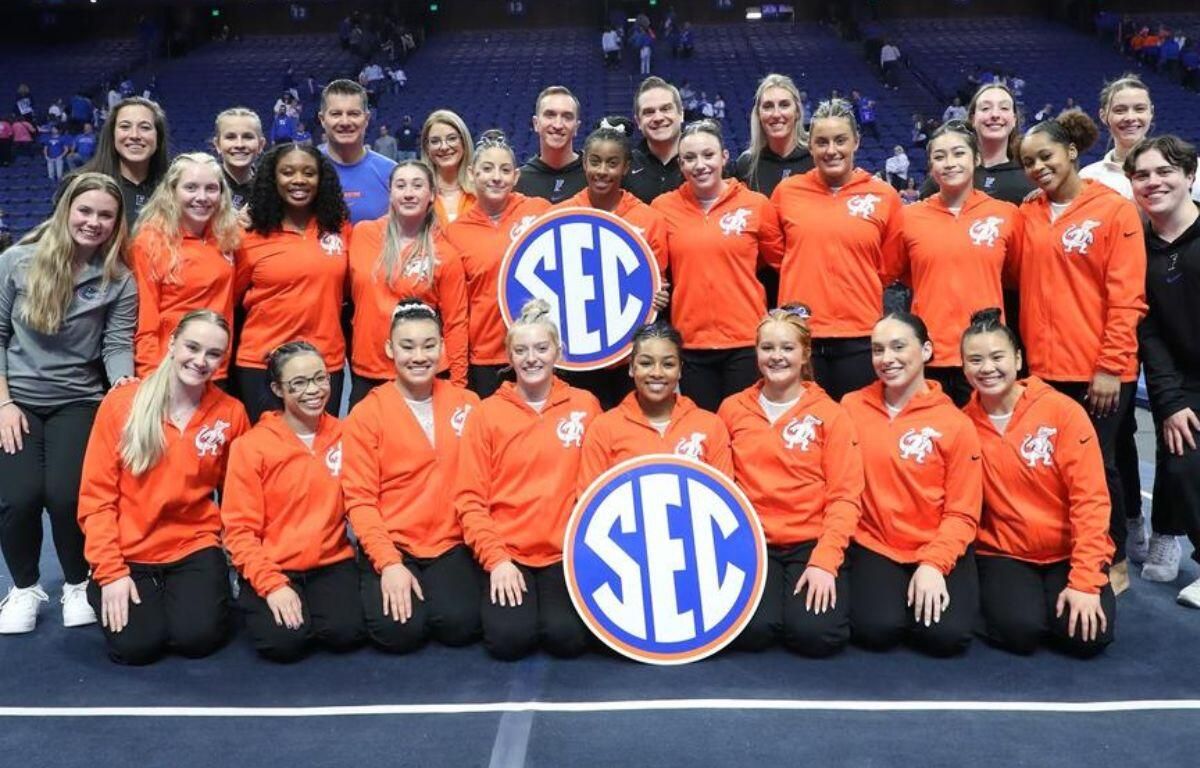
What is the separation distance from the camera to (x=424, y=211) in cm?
388

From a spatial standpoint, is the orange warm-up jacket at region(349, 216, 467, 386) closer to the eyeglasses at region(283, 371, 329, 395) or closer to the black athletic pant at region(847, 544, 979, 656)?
the eyeglasses at region(283, 371, 329, 395)

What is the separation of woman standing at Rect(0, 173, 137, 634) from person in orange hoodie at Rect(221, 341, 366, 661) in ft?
1.93

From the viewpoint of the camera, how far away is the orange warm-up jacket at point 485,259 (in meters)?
3.98

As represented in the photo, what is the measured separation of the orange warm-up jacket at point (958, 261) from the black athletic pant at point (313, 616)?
7.10ft

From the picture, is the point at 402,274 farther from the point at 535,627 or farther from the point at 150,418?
the point at 535,627

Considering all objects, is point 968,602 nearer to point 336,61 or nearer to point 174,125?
point 174,125

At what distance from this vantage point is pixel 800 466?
348cm

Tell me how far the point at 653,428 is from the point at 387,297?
1.09 metres

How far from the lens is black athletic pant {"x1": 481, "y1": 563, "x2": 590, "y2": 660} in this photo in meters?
3.30

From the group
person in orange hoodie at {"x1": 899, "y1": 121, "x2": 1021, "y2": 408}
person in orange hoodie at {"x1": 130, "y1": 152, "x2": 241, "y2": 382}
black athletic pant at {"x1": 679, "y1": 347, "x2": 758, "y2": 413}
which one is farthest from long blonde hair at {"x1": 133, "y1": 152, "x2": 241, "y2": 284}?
person in orange hoodie at {"x1": 899, "y1": 121, "x2": 1021, "y2": 408}

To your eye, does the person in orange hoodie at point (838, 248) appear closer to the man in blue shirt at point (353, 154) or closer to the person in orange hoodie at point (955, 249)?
the person in orange hoodie at point (955, 249)

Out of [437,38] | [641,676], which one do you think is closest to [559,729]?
[641,676]

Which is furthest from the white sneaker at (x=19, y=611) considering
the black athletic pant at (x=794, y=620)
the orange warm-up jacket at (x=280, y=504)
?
the black athletic pant at (x=794, y=620)

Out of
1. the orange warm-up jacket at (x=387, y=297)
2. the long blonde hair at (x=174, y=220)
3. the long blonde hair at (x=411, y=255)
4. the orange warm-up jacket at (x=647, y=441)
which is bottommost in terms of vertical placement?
the orange warm-up jacket at (x=647, y=441)
